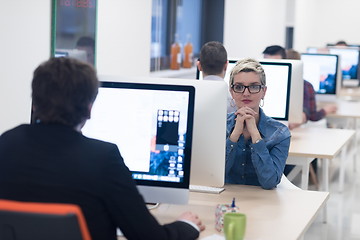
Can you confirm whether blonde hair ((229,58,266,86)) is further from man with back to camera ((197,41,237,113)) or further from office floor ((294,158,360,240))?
office floor ((294,158,360,240))

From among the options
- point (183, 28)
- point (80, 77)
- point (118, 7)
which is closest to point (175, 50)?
point (183, 28)

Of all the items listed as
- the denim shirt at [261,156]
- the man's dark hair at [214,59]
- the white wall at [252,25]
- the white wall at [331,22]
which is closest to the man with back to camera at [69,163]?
the denim shirt at [261,156]

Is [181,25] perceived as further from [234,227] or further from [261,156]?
[234,227]

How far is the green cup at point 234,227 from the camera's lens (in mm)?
2041

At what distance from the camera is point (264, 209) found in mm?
2605

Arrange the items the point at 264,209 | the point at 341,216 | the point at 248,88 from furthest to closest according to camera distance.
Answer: the point at 341,216 < the point at 248,88 < the point at 264,209

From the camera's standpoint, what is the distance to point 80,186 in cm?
174

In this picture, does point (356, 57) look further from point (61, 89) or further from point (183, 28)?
point (61, 89)

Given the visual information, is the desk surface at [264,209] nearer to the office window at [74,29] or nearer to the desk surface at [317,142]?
the desk surface at [317,142]

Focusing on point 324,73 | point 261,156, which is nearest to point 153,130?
point 261,156

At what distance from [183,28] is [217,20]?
719 mm

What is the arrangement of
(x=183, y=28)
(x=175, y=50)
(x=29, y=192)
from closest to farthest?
(x=29, y=192), (x=175, y=50), (x=183, y=28)

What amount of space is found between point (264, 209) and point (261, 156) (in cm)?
27

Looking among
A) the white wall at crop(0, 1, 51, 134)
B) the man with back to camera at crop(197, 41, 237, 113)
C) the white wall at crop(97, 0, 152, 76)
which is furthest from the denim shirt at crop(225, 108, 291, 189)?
the white wall at crop(97, 0, 152, 76)
